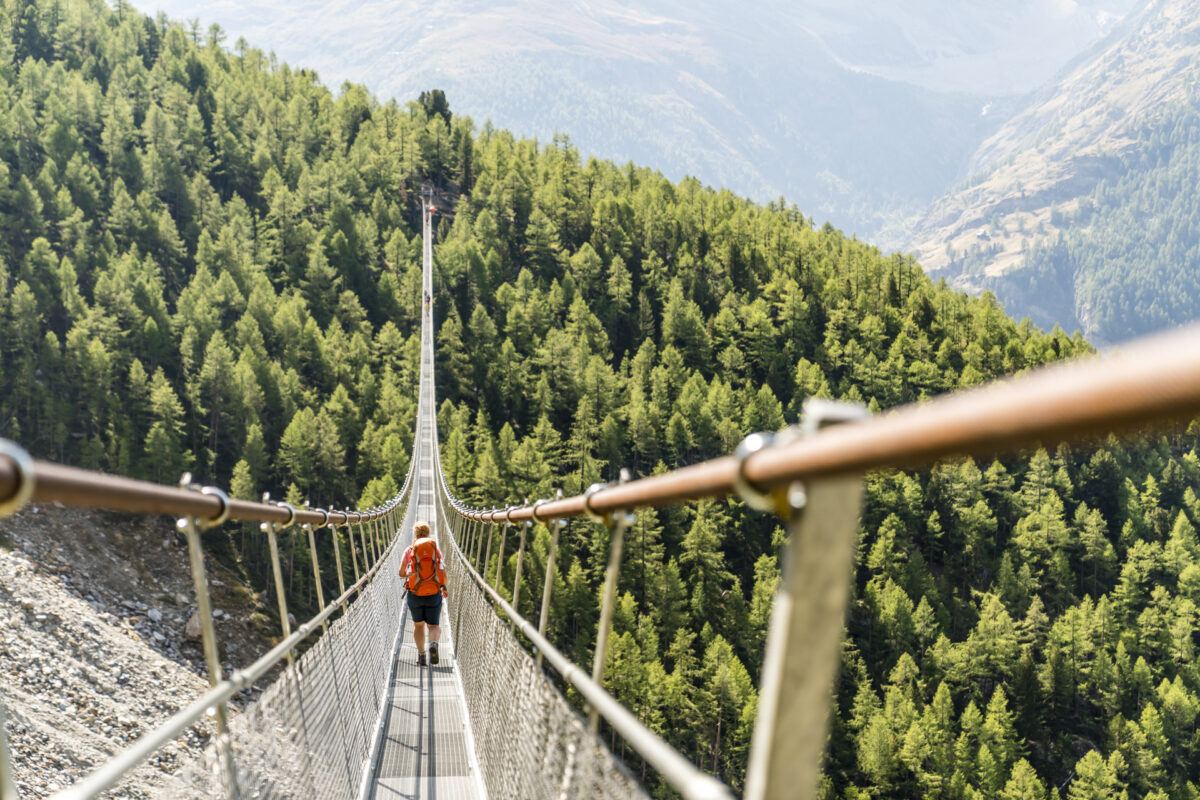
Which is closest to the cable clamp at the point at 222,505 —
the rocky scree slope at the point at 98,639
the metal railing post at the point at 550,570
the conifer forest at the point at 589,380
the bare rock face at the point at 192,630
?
the metal railing post at the point at 550,570

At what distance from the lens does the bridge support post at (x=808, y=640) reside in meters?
1.04

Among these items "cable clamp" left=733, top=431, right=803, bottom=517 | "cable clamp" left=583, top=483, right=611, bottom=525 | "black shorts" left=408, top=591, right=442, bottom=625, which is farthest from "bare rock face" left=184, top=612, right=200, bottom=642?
"cable clamp" left=733, top=431, right=803, bottom=517

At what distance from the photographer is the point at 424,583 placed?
27.1 feet

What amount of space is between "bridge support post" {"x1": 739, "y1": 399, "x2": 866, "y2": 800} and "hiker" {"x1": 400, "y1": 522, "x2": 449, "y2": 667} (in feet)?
23.7

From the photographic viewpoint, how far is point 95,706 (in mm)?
25562

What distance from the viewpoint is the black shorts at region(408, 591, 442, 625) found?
27.5ft

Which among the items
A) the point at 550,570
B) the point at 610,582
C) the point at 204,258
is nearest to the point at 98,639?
the point at 550,570

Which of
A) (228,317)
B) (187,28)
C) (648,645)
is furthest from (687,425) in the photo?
(187,28)

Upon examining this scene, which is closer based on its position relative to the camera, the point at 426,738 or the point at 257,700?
the point at 257,700

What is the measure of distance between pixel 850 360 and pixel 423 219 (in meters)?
44.5

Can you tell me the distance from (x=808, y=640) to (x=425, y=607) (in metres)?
7.74

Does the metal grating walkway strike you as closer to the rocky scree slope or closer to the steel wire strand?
the steel wire strand

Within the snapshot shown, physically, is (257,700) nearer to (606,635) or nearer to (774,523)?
(606,635)

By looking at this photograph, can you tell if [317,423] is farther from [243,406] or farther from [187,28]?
[187,28]
